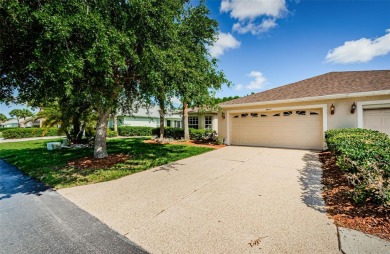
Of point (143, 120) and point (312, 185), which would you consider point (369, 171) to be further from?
point (143, 120)

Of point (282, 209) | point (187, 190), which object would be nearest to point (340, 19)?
point (282, 209)

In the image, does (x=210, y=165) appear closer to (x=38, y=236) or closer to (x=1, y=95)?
(x=38, y=236)

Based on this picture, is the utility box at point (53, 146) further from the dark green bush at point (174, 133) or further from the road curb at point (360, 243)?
the road curb at point (360, 243)

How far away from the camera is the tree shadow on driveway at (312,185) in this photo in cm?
402

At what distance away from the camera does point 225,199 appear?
14.4 ft

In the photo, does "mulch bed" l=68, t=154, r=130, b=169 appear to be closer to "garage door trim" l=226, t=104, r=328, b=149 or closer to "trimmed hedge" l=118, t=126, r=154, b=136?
"garage door trim" l=226, t=104, r=328, b=149

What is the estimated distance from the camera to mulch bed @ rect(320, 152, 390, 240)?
9.86 ft

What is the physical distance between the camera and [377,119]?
9.79 m

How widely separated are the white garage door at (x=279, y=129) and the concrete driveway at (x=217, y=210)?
5.51 m

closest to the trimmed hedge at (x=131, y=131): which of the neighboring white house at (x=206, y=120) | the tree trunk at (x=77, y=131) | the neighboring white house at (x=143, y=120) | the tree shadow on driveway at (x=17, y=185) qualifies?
the neighboring white house at (x=143, y=120)

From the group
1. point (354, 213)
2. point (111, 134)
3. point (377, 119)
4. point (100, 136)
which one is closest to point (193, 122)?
point (111, 134)

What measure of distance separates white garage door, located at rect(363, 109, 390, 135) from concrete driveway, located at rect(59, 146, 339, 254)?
6061mm

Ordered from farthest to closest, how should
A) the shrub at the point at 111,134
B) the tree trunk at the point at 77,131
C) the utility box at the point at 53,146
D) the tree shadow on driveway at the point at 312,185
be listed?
the shrub at the point at 111,134 → the tree trunk at the point at 77,131 → the utility box at the point at 53,146 → the tree shadow on driveway at the point at 312,185

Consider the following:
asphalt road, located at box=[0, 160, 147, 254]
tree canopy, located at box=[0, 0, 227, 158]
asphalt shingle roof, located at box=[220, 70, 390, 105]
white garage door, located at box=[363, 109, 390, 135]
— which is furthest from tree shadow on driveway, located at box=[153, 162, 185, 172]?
white garage door, located at box=[363, 109, 390, 135]
